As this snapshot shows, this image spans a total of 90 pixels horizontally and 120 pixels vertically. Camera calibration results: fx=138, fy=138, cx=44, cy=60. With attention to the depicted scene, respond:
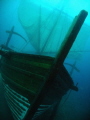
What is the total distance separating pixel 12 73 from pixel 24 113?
5.02 ft

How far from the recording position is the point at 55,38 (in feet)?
44.4

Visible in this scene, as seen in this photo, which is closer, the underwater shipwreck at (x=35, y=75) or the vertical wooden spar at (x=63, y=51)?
the vertical wooden spar at (x=63, y=51)

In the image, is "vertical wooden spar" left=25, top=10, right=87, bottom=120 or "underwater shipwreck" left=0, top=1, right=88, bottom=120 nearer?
"vertical wooden spar" left=25, top=10, right=87, bottom=120

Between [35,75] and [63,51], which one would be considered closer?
[63,51]

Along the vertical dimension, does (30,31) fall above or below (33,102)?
above

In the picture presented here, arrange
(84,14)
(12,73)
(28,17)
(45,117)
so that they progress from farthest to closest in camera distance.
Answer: (28,17) < (45,117) < (12,73) < (84,14)

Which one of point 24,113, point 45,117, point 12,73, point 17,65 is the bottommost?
point 45,117

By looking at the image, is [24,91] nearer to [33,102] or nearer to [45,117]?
[33,102]

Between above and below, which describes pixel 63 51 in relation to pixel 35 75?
above

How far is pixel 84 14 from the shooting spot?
318cm

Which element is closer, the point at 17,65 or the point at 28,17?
the point at 17,65

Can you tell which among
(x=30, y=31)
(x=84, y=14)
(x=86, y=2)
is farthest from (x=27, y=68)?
(x=86, y=2)

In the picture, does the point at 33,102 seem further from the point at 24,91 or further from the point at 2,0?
the point at 2,0

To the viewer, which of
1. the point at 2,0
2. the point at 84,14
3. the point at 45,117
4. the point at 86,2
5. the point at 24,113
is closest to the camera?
the point at 84,14
